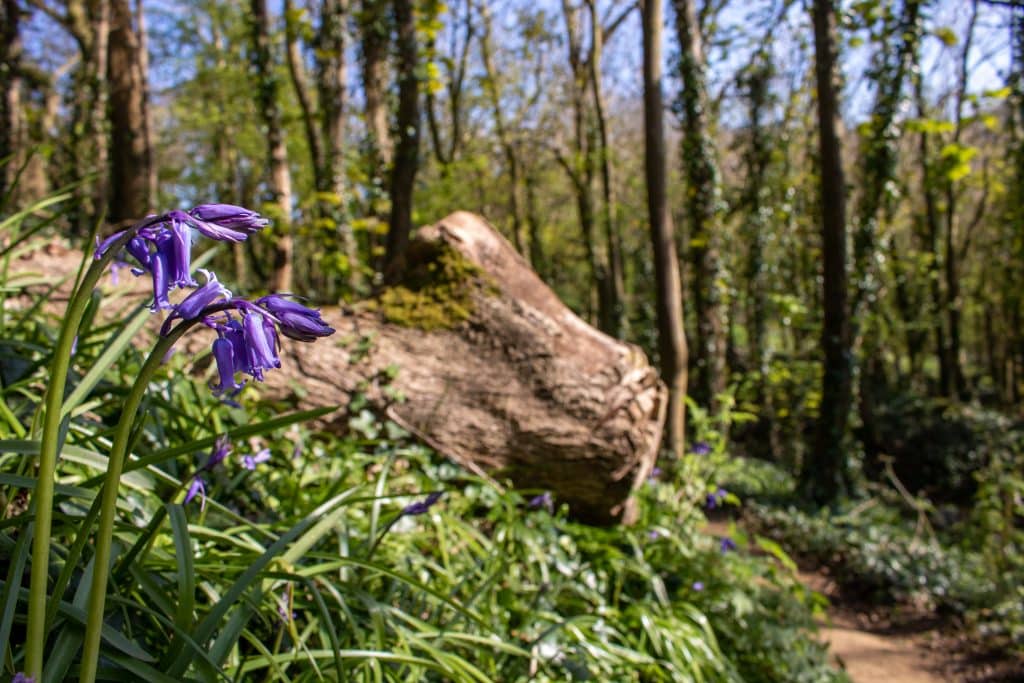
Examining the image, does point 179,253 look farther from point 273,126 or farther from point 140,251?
point 273,126

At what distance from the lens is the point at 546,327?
3430 mm

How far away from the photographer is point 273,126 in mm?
7598

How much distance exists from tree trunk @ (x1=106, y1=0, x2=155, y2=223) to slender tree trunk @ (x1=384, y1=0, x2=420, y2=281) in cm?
278

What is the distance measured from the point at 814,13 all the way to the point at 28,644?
8329mm

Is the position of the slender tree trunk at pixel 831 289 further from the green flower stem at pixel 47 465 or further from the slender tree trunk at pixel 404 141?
the green flower stem at pixel 47 465

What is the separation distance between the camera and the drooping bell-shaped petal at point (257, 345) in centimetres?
74

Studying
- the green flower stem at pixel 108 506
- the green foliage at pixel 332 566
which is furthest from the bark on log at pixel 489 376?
the green flower stem at pixel 108 506

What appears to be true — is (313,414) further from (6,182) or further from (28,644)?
(6,182)

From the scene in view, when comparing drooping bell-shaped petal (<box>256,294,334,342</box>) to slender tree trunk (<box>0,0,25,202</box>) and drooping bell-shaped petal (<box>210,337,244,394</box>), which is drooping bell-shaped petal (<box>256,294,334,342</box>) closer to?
drooping bell-shaped petal (<box>210,337,244,394</box>)

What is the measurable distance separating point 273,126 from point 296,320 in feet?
25.1

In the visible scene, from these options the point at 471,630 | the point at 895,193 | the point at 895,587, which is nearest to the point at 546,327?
the point at 471,630

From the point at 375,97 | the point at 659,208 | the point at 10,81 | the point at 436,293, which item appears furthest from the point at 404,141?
the point at 10,81

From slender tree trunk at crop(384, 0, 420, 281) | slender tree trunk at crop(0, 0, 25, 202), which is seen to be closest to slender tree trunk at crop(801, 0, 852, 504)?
slender tree trunk at crop(384, 0, 420, 281)

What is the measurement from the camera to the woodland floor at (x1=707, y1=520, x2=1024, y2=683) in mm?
4418
